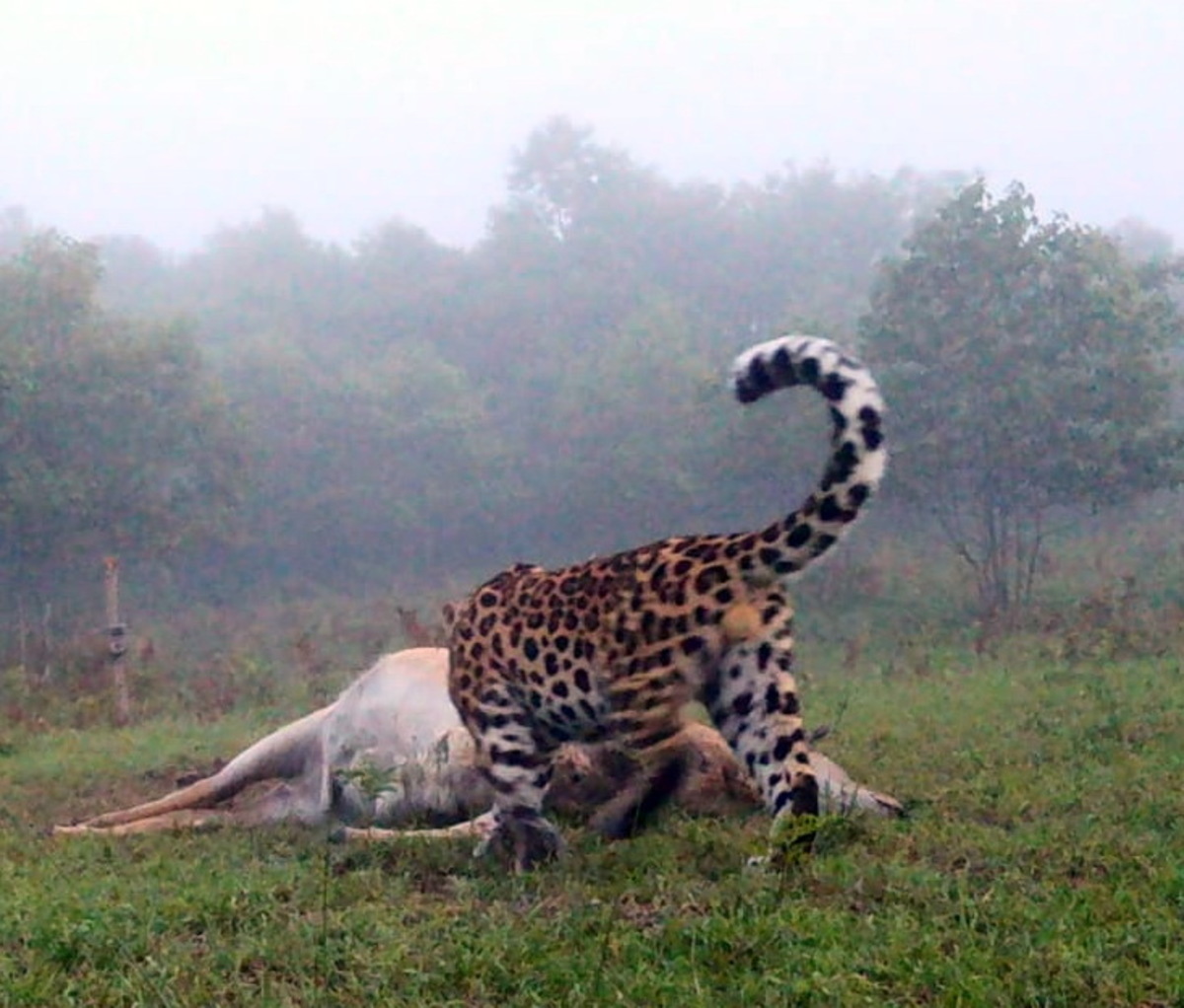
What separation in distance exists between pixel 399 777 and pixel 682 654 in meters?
2.00

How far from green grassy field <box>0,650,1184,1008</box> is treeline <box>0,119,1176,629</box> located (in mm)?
5278

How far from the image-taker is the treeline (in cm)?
1983

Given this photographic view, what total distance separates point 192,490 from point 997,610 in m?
11.2

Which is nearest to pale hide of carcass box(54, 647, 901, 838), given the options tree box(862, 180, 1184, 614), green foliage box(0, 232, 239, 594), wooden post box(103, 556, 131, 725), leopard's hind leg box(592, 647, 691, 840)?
leopard's hind leg box(592, 647, 691, 840)

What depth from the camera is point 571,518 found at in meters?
25.1

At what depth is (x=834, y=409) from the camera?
5395 millimetres

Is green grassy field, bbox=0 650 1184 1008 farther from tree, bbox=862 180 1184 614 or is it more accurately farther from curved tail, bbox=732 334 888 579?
tree, bbox=862 180 1184 614

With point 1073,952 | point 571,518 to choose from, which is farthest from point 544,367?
point 1073,952

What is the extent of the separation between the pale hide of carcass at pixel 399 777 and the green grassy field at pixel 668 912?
310 mm

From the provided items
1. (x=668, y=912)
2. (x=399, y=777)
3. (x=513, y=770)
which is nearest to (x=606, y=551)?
(x=399, y=777)

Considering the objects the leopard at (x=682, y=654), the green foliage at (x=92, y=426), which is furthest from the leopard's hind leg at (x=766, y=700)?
the green foliage at (x=92, y=426)

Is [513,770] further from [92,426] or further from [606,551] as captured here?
[606,551]

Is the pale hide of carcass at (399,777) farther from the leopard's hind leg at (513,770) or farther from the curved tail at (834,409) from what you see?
the curved tail at (834,409)

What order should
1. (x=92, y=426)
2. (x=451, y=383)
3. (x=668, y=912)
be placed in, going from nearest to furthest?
(x=668, y=912) < (x=92, y=426) < (x=451, y=383)
